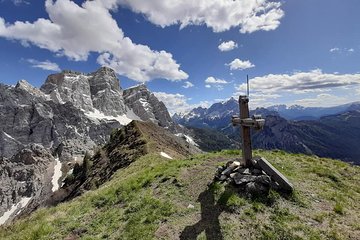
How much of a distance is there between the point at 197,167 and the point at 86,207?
27.7ft

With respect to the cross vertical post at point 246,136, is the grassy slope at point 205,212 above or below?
below

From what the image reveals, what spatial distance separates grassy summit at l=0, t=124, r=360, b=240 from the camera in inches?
511

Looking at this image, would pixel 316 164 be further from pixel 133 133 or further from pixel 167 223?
pixel 133 133

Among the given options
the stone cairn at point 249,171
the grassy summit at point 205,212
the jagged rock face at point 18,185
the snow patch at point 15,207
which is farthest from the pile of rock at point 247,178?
the snow patch at point 15,207

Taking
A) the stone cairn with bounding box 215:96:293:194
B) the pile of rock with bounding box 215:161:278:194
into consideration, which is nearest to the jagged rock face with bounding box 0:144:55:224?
the pile of rock with bounding box 215:161:278:194

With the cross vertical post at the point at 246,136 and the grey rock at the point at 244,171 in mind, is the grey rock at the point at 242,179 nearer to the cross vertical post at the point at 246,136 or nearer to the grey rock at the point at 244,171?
the grey rock at the point at 244,171

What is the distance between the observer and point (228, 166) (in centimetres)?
1828

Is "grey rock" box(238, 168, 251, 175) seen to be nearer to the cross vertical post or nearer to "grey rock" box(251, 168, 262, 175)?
"grey rock" box(251, 168, 262, 175)

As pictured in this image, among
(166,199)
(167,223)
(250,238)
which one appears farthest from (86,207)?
(250,238)

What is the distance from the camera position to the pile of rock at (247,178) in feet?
50.8

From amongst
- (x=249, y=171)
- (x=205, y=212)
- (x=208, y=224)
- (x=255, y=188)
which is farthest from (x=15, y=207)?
(x=255, y=188)

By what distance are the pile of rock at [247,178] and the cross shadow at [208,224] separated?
1.62 meters

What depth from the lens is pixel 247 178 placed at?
16188 millimetres

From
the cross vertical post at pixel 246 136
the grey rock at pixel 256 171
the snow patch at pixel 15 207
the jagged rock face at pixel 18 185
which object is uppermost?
the cross vertical post at pixel 246 136
